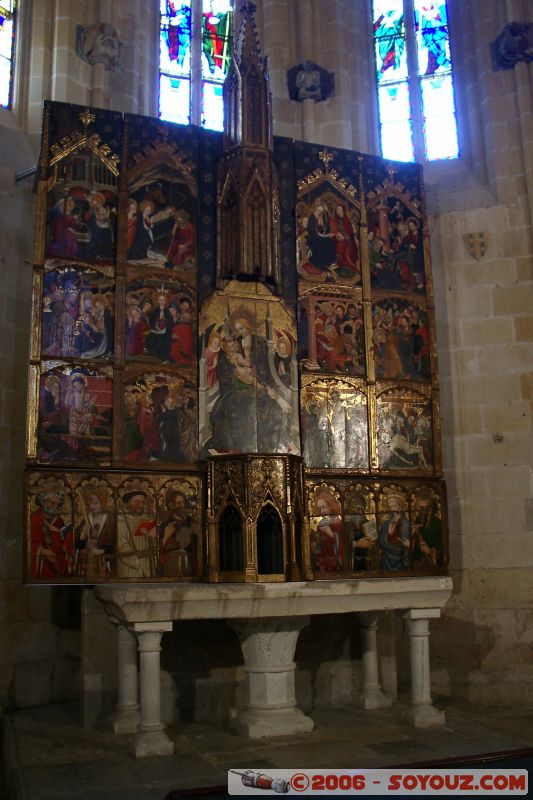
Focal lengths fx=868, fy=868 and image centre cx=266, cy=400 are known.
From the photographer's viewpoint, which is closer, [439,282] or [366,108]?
[439,282]

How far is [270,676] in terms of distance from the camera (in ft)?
23.4

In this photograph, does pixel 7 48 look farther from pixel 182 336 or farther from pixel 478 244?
pixel 478 244

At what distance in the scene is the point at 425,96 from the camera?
1157cm

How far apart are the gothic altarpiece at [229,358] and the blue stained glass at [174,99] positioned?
98.6 inches

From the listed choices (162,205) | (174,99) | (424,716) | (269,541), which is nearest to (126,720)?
(269,541)

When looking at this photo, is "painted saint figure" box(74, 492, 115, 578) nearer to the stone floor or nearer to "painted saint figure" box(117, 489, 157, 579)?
"painted saint figure" box(117, 489, 157, 579)

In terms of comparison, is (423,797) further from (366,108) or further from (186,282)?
(366,108)

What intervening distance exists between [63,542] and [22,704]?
2295 millimetres

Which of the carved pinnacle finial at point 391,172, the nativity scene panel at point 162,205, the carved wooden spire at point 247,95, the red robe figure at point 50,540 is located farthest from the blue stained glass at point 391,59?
the red robe figure at point 50,540

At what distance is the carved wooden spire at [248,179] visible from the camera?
28.0 feet

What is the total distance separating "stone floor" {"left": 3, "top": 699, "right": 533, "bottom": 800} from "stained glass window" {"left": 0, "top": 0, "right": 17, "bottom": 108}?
22.7ft

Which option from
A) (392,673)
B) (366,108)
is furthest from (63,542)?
(366,108)

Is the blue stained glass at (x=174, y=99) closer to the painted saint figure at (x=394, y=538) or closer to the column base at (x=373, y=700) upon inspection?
the painted saint figure at (x=394, y=538)

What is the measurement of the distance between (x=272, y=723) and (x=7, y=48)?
820 centimetres
